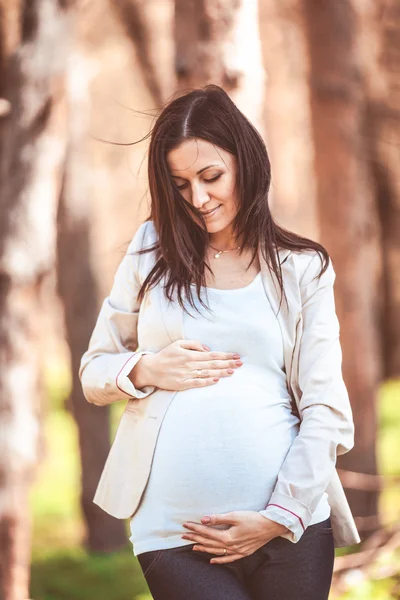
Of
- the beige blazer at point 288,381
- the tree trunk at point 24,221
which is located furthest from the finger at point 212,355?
the tree trunk at point 24,221

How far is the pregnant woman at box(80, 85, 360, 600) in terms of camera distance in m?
2.18

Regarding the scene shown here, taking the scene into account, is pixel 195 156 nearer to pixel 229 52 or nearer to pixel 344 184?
pixel 229 52

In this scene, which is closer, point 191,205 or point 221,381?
point 221,381

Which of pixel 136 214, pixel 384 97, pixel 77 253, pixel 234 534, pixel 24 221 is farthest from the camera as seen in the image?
pixel 384 97

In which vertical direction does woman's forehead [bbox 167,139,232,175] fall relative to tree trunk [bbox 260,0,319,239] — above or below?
below

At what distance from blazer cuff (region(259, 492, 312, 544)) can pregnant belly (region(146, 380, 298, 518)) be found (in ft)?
0.16

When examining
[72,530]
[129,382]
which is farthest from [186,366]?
[72,530]

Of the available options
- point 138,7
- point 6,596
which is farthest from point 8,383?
point 138,7

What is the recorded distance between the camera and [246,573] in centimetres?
224

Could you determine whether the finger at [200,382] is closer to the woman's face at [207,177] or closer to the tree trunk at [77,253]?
the woman's face at [207,177]

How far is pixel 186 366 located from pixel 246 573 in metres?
0.57

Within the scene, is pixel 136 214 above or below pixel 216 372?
above

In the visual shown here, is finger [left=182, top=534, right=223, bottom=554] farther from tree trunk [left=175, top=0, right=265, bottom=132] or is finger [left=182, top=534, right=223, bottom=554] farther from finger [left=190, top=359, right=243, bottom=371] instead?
tree trunk [left=175, top=0, right=265, bottom=132]

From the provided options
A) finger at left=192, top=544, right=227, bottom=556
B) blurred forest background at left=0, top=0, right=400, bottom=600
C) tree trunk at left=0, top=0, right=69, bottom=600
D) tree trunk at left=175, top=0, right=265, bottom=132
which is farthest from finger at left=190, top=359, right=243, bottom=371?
tree trunk at left=0, top=0, right=69, bottom=600
